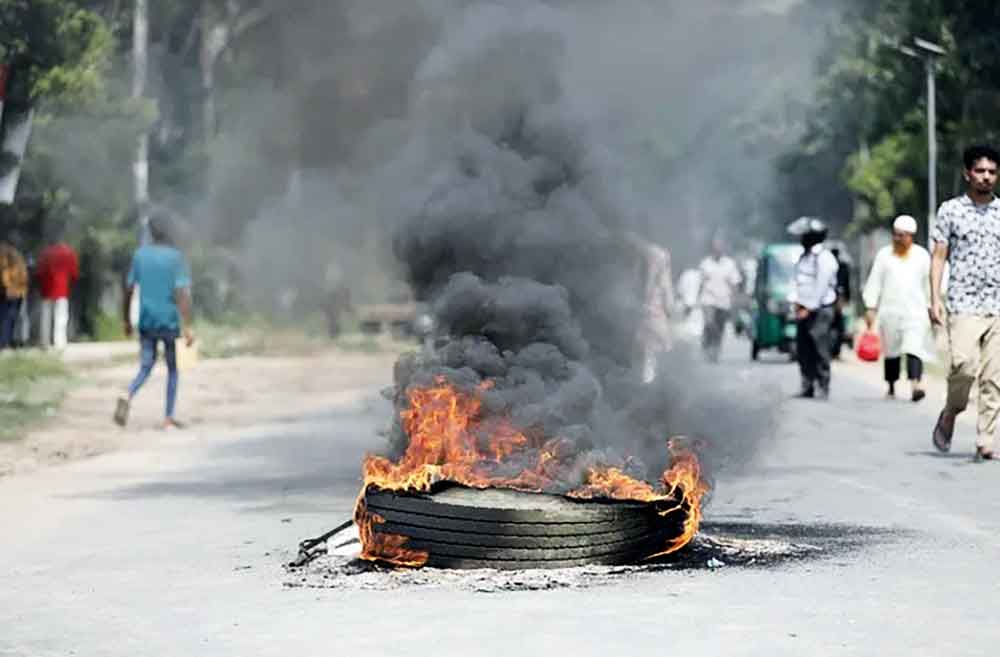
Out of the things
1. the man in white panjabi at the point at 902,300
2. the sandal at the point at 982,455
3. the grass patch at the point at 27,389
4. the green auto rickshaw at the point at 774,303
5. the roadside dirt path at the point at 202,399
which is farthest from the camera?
the green auto rickshaw at the point at 774,303

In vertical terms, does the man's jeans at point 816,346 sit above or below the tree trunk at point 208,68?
below

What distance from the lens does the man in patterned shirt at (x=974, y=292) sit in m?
13.2

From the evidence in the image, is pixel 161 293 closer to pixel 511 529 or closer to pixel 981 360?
pixel 981 360

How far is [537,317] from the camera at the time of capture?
30.8 ft

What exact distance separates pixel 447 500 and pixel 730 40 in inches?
156

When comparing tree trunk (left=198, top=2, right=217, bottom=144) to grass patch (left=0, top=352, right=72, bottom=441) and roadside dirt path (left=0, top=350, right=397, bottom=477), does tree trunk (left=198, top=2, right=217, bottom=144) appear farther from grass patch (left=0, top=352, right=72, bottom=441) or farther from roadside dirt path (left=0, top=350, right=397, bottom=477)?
grass patch (left=0, top=352, right=72, bottom=441)

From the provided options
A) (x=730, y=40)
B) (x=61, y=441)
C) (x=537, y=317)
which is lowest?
(x=61, y=441)

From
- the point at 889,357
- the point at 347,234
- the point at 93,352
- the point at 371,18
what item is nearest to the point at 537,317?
the point at 371,18

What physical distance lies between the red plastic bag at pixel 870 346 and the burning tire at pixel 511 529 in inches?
487

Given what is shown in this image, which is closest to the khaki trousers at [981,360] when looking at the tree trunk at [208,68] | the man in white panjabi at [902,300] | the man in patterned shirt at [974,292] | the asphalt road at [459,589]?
the man in patterned shirt at [974,292]

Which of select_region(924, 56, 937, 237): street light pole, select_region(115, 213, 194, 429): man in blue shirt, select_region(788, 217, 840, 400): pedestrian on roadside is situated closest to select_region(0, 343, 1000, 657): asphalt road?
select_region(115, 213, 194, 429): man in blue shirt

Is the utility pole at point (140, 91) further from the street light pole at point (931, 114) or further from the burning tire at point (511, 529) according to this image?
the burning tire at point (511, 529)

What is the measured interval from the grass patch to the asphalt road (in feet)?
14.7

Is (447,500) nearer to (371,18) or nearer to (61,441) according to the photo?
(371,18)
